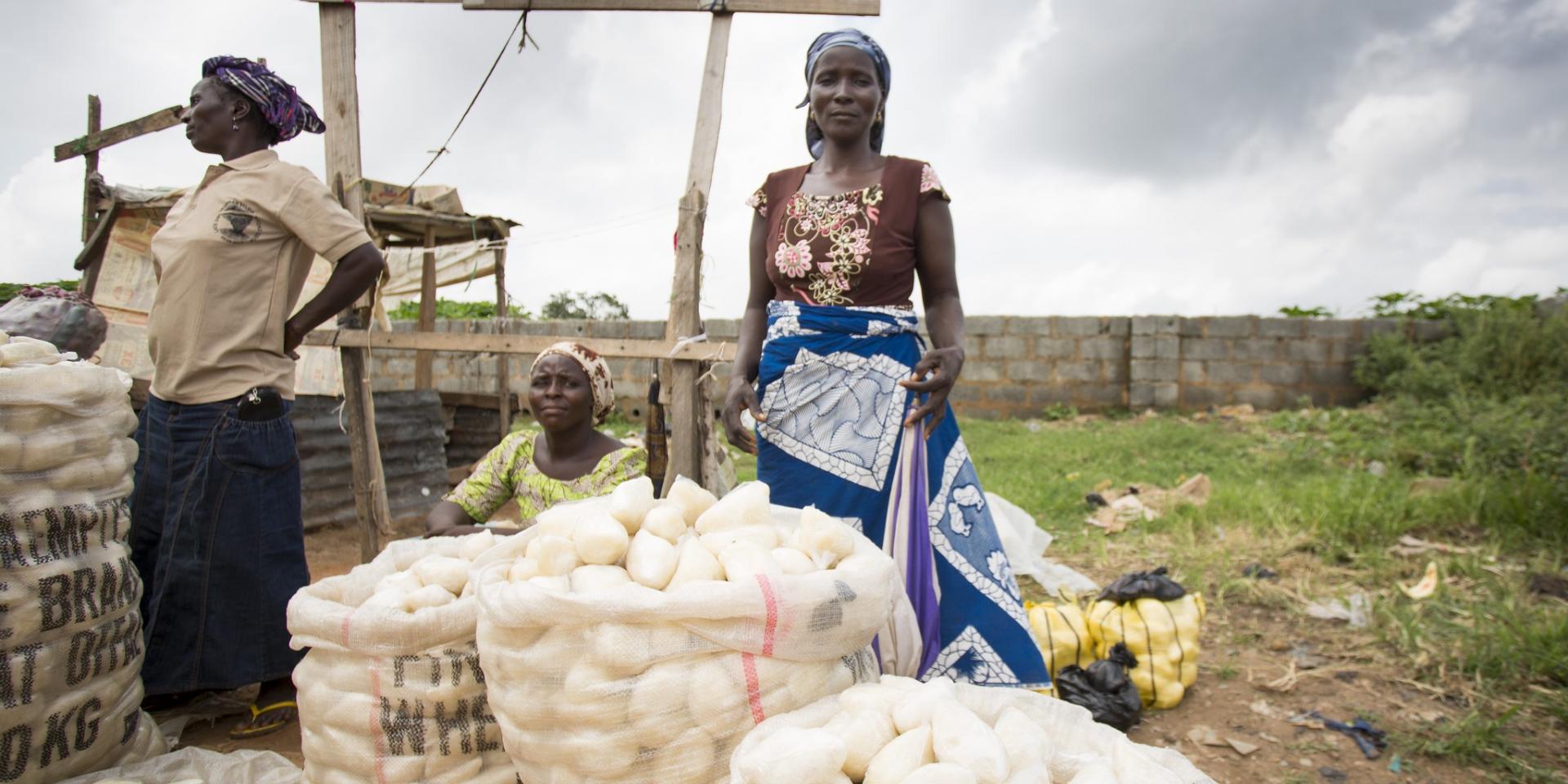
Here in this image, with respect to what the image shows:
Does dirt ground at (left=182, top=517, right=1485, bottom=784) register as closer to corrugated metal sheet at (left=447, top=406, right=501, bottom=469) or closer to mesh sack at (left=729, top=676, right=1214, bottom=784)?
mesh sack at (left=729, top=676, right=1214, bottom=784)

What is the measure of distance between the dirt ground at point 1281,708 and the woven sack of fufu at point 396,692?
905 millimetres

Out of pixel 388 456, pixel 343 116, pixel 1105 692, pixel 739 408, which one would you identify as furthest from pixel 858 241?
pixel 388 456

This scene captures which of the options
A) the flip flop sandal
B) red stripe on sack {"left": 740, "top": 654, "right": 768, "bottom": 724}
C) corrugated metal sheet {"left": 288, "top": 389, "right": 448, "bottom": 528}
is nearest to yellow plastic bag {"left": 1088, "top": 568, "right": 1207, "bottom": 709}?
red stripe on sack {"left": 740, "top": 654, "right": 768, "bottom": 724}

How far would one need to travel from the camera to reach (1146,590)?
3.11 metres

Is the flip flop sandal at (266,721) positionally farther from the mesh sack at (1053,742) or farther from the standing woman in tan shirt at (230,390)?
the mesh sack at (1053,742)

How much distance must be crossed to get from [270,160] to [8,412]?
0.98 m

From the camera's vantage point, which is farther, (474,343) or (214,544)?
(474,343)

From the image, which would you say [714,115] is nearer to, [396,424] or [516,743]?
[516,743]

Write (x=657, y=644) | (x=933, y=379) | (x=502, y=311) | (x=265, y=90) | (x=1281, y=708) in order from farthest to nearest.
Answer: (x=502, y=311) < (x=1281, y=708) < (x=265, y=90) < (x=933, y=379) < (x=657, y=644)

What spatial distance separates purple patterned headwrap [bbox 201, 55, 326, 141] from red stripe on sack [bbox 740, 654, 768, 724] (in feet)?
7.51

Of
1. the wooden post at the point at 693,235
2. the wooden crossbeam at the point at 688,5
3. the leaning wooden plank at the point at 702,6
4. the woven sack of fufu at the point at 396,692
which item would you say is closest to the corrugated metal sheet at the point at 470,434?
the wooden crossbeam at the point at 688,5

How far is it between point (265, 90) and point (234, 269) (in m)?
0.57

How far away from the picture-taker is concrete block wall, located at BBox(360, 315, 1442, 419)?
390 inches

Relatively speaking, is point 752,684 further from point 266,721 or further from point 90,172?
point 90,172
